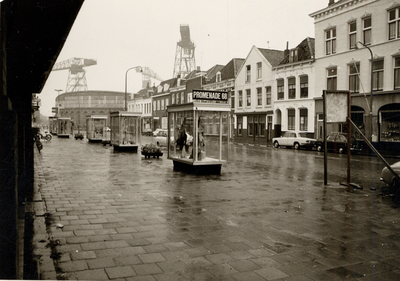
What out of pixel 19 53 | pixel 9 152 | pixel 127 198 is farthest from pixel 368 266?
pixel 127 198

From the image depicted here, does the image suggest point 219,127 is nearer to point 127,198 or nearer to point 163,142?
point 127,198

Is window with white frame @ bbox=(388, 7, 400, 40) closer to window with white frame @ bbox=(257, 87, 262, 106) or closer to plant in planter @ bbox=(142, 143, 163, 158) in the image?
window with white frame @ bbox=(257, 87, 262, 106)

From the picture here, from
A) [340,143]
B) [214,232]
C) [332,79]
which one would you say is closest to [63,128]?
[332,79]

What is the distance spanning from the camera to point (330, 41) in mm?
32438

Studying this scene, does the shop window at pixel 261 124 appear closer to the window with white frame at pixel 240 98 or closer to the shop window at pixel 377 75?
the window with white frame at pixel 240 98

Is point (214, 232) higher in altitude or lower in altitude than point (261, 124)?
lower

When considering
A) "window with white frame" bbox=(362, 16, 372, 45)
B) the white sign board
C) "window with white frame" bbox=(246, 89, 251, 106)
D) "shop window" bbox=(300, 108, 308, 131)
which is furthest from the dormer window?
the white sign board

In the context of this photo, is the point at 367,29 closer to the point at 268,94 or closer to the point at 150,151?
the point at 268,94

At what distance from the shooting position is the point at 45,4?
2.82 m

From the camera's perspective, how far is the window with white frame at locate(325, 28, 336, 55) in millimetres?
31906

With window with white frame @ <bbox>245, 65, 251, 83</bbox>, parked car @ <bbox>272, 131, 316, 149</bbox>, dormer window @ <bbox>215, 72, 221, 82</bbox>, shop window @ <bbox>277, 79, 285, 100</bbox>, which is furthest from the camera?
dormer window @ <bbox>215, 72, 221, 82</bbox>

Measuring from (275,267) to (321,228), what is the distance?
2.03 metres

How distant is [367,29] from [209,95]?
68.2 feet

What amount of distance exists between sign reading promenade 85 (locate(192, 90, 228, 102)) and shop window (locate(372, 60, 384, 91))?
62.9 ft
